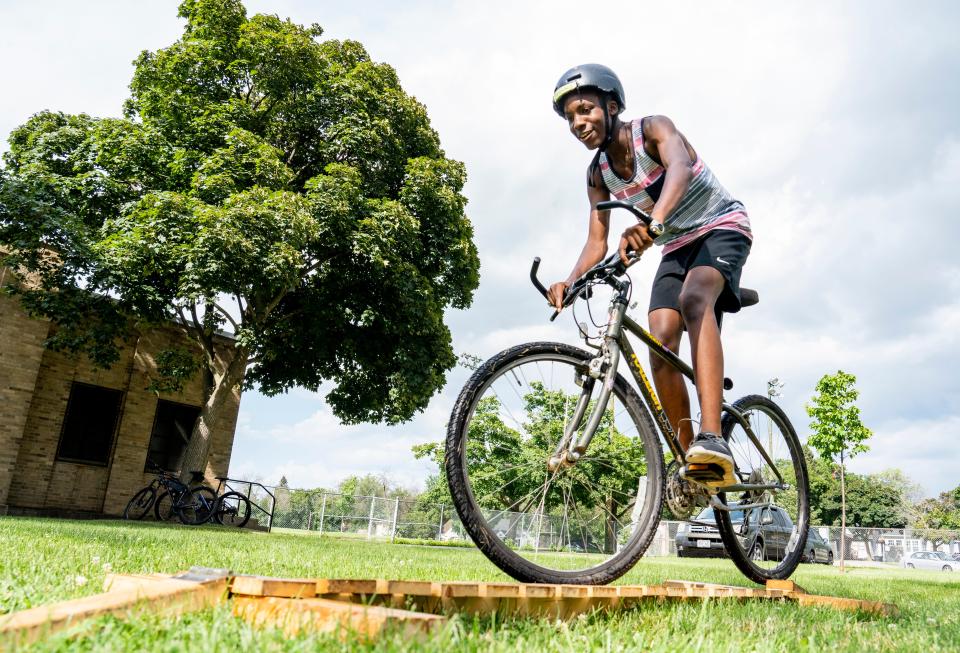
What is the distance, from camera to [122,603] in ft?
4.74

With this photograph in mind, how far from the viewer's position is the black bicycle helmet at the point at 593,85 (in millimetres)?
3082

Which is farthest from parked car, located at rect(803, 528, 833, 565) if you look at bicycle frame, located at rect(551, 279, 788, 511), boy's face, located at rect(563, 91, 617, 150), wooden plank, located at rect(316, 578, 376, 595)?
wooden plank, located at rect(316, 578, 376, 595)

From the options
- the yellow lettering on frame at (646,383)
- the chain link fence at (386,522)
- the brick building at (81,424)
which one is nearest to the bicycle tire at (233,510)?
the brick building at (81,424)

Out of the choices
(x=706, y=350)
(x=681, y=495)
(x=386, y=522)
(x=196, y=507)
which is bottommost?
(x=386, y=522)

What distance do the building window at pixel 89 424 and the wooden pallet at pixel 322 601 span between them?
782 inches

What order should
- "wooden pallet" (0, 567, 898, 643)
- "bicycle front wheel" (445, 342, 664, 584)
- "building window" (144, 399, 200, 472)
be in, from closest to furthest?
"wooden pallet" (0, 567, 898, 643)
"bicycle front wheel" (445, 342, 664, 584)
"building window" (144, 399, 200, 472)

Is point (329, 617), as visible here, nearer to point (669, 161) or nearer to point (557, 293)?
point (557, 293)

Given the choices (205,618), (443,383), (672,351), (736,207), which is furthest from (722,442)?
(443,383)

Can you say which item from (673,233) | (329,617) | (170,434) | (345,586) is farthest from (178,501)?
(329,617)

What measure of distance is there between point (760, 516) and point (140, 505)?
17.3m

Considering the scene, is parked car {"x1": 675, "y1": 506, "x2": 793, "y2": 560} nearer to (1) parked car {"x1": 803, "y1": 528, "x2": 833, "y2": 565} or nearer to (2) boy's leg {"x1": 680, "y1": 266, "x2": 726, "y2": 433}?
(2) boy's leg {"x1": 680, "y1": 266, "x2": 726, "y2": 433}

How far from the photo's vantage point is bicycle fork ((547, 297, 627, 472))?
2.82 m

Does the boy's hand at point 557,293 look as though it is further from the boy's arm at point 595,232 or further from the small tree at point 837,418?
the small tree at point 837,418

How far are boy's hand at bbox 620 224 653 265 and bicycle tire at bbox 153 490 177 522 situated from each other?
54.6ft
